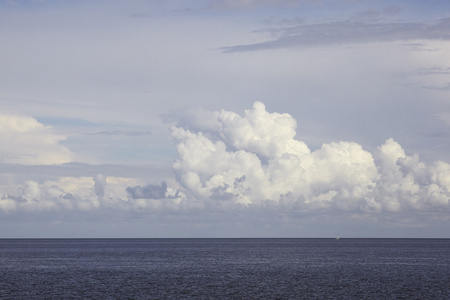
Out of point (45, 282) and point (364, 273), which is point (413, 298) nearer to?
point (364, 273)

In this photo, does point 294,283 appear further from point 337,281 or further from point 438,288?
point 438,288

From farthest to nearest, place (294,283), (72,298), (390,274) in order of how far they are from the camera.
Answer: (390,274), (294,283), (72,298)

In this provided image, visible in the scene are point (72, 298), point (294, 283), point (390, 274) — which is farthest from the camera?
point (390, 274)

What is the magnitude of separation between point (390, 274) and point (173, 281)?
52150 millimetres

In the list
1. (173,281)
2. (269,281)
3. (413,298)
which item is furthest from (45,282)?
(413,298)

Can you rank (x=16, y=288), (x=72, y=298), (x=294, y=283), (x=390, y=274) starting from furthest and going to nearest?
(x=390, y=274)
(x=294, y=283)
(x=16, y=288)
(x=72, y=298)

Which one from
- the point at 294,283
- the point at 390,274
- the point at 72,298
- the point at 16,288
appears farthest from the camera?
the point at 390,274

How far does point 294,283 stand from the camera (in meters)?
110

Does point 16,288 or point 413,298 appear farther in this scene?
point 16,288

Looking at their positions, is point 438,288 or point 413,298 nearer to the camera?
point 413,298

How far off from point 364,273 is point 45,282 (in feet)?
235

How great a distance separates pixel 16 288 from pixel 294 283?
50363 mm

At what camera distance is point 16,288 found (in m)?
101

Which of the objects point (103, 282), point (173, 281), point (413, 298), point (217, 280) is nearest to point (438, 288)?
point (413, 298)
